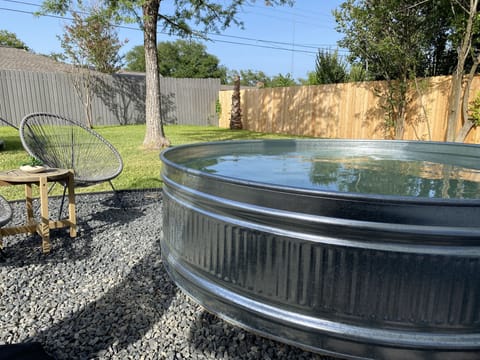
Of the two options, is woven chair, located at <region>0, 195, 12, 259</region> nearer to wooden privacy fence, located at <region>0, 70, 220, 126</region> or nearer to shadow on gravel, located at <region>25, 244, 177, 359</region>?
shadow on gravel, located at <region>25, 244, 177, 359</region>

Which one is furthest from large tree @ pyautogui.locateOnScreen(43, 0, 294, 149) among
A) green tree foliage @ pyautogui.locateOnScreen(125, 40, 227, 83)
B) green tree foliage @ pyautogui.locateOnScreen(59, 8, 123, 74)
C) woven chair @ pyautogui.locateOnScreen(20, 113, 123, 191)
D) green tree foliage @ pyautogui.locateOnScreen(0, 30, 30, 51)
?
green tree foliage @ pyautogui.locateOnScreen(0, 30, 30, 51)

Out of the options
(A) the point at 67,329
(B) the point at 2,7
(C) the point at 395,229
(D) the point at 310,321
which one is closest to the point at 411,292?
(C) the point at 395,229

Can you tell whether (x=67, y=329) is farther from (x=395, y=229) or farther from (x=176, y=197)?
(x=395, y=229)

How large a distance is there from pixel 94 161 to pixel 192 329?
2.66 m

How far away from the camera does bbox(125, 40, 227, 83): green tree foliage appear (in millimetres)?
35469

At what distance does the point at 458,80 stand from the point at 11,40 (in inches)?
1466

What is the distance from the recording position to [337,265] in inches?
44.1

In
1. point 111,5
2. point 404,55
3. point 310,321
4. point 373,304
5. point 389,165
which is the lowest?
point 310,321

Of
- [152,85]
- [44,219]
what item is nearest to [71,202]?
[44,219]

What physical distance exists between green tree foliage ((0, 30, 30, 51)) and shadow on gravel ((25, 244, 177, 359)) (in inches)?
1455

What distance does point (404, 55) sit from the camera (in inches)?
302

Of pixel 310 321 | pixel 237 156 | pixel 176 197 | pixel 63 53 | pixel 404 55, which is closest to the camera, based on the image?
pixel 310 321

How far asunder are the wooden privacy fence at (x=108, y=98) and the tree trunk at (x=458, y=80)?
35.0ft

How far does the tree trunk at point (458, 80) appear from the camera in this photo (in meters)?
6.18
